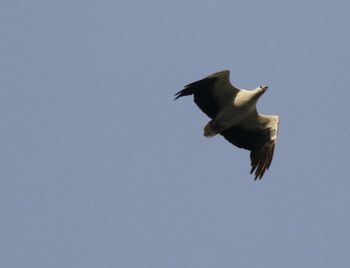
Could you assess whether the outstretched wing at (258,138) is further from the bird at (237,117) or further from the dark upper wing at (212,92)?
the dark upper wing at (212,92)

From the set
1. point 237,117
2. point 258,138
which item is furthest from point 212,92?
point 258,138

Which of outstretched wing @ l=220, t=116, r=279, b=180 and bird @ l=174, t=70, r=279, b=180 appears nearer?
bird @ l=174, t=70, r=279, b=180

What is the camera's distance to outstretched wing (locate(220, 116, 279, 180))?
21562 mm

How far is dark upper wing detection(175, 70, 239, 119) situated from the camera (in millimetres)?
20828

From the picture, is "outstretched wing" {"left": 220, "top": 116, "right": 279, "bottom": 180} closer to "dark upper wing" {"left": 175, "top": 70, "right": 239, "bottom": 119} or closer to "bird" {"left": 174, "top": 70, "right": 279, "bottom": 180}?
"bird" {"left": 174, "top": 70, "right": 279, "bottom": 180}

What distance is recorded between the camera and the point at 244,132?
2206 centimetres

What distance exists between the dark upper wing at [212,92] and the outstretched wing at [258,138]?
Result: 1.06 meters

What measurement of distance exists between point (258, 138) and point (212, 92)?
6.44 feet

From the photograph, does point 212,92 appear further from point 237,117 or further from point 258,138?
point 258,138

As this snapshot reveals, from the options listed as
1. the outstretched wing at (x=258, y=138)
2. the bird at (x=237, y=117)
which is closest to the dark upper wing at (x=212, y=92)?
the bird at (x=237, y=117)

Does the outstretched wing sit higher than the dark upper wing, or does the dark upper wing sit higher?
the dark upper wing

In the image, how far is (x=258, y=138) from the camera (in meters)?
22.0

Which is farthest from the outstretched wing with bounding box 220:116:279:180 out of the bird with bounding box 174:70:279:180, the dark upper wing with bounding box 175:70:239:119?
the dark upper wing with bounding box 175:70:239:119

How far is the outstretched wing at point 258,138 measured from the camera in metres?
21.6
